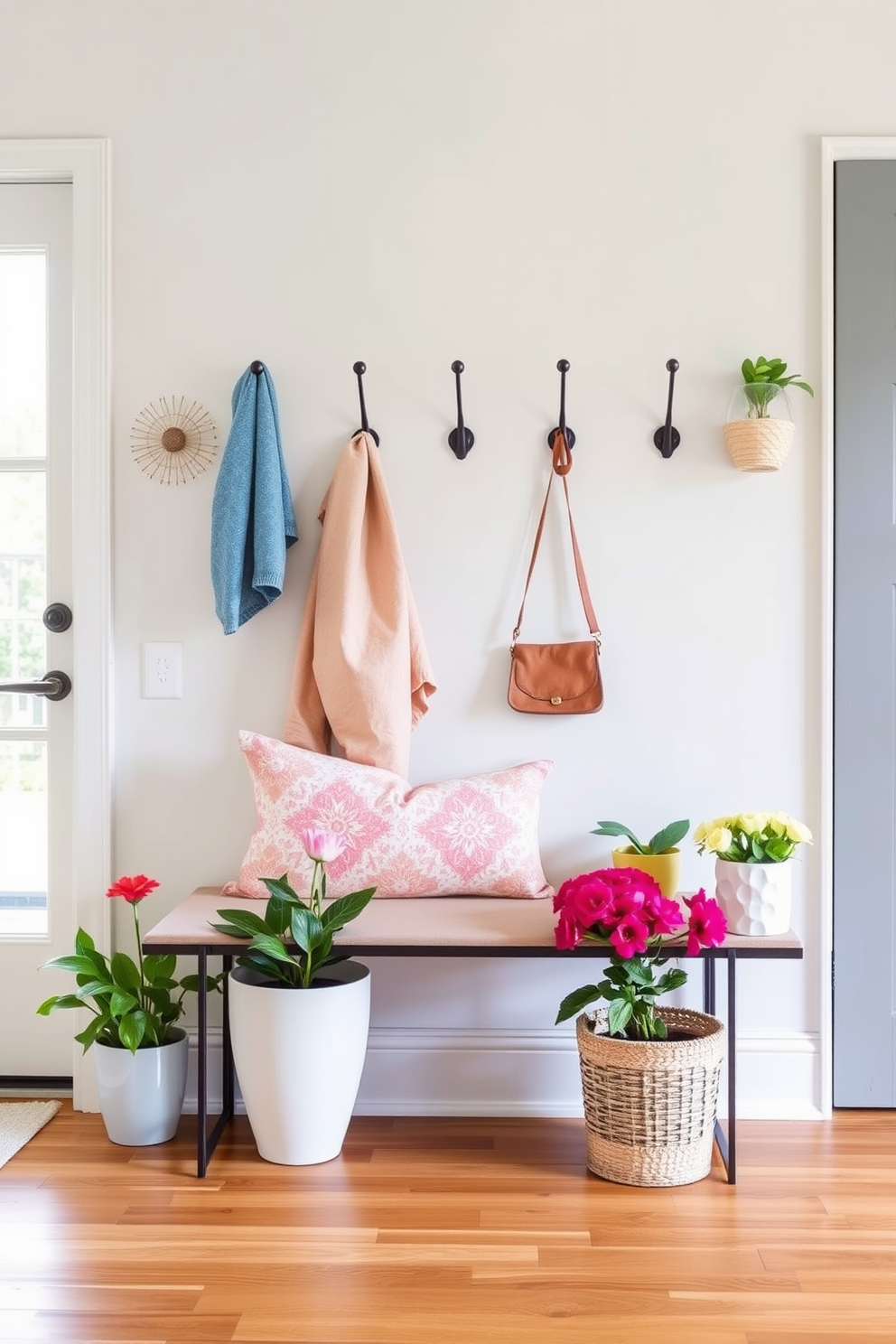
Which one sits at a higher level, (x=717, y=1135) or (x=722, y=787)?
(x=722, y=787)

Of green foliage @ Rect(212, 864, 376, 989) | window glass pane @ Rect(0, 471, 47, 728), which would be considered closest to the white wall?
window glass pane @ Rect(0, 471, 47, 728)

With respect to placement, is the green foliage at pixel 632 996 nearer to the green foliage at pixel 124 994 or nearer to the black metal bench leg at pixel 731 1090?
the black metal bench leg at pixel 731 1090

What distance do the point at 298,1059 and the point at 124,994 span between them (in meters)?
0.40

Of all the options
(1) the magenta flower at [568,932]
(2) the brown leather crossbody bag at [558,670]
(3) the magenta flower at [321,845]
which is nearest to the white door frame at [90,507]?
(3) the magenta flower at [321,845]

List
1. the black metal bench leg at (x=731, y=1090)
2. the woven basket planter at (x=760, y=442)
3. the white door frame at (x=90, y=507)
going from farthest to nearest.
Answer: the white door frame at (x=90, y=507) → the woven basket planter at (x=760, y=442) → the black metal bench leg at (x=731, y=1090)

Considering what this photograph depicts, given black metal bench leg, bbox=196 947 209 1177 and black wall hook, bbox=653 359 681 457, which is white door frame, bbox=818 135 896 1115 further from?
black metal bench leg, bbox=196 947 209 1177

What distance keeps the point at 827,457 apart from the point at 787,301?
0.35 meters

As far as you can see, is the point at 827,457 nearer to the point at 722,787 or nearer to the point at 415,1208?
the point at 722,787

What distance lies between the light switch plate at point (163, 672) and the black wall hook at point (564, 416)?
0.94 m

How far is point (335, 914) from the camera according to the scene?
2.06m

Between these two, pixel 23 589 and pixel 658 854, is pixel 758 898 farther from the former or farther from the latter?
pixel 23 589

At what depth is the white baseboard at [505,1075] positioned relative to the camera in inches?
95.0

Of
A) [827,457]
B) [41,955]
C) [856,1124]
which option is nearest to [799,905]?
[856,1124]

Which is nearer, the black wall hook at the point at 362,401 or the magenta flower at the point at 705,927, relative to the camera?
the magenta flower at the point at 705,927
